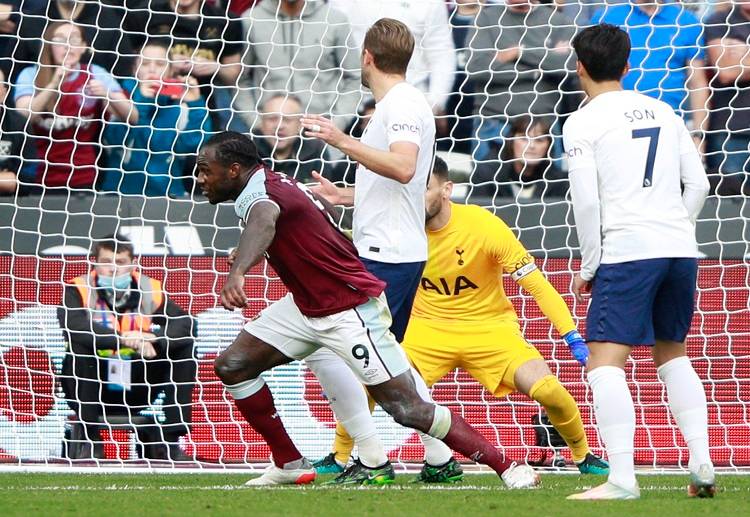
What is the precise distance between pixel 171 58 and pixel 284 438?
388cm

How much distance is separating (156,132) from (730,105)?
3.79 metres

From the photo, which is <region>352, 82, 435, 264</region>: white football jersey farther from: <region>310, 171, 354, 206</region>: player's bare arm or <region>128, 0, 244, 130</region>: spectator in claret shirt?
<region>128, 0, 244, 130</region>: spectator in claret shirt

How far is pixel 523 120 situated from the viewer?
895cm

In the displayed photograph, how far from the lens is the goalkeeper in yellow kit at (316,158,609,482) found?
22.8 ft

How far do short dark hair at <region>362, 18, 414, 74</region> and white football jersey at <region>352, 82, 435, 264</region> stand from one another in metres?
0.10

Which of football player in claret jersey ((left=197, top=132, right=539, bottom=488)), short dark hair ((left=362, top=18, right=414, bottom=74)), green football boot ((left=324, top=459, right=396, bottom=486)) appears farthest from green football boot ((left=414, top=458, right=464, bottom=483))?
short dark hair ((left=362, top=18, right=414, bottom=74))

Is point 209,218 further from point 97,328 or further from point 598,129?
point 598,129

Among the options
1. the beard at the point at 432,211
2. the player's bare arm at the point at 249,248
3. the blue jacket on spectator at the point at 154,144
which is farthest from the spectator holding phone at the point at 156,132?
the player's bare arm at the point at 249,248

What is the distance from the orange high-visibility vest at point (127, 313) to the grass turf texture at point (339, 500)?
173 cm

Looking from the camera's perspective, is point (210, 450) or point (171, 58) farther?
point (171, 58)

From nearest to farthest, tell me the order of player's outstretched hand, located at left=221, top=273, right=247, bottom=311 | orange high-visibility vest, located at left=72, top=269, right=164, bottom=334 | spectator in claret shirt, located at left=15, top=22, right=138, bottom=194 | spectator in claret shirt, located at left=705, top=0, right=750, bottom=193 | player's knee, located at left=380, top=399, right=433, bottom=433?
player's outstretched hand, located at left=221, top=273, right=247, bottom=311, player's knee, located at left=380, top=399, right=433, bottom=433, orange high-visibility vest, located at left=72, top=269, right=164, bottom=334, spectator in claret shirt, located at left=705, top=0, right=750, bottom=193, spectator in claret shirt, located at left=15, top=22, right=138, bottom=194

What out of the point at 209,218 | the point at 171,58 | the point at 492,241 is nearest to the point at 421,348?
→ the point at 492,241

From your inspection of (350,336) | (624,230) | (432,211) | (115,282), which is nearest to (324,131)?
(350,336)

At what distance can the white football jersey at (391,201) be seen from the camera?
5828mm
